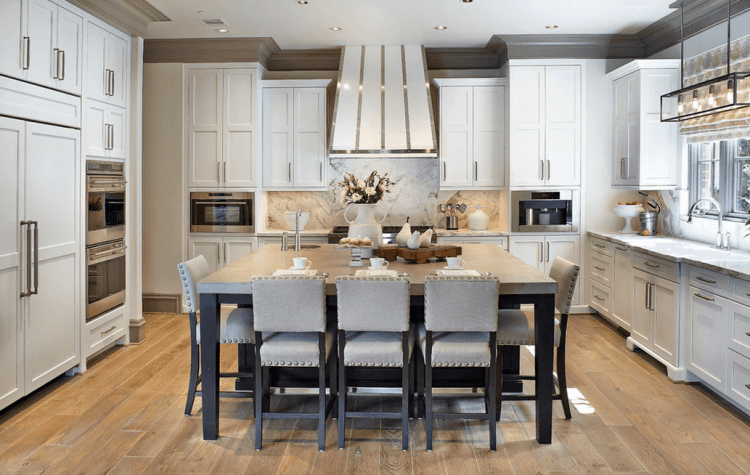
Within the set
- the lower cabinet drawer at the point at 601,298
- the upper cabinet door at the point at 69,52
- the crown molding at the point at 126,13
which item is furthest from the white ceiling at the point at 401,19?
→ the lower cabinet drawer at the point at 601,298

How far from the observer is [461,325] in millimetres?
2973

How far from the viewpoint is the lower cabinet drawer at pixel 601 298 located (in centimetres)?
562

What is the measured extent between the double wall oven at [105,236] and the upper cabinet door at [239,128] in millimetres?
1409

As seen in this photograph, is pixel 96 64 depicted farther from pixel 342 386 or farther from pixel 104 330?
pixel 342 386

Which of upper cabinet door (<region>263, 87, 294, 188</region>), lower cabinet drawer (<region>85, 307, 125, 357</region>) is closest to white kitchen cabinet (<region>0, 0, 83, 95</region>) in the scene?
lower cabinet drawer (<region>85, 307, 125, 357</region>)

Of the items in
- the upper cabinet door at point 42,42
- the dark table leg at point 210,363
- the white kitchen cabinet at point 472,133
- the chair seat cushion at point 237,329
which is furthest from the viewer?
the white kitchen cabinet at point 472,133

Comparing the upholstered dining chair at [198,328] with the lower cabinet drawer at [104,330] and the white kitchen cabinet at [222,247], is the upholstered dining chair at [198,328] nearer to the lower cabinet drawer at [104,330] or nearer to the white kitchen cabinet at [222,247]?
the lower cabinet drawer at [104,330]

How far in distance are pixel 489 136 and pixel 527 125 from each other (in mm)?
416

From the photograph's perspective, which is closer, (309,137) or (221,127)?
(221,127)

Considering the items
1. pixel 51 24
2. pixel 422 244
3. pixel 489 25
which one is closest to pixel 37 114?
pixel 51 24

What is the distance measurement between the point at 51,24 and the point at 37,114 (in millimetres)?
645

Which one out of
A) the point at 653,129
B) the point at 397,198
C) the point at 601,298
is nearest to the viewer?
the point at 653,129

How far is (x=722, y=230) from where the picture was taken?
15.5 feet

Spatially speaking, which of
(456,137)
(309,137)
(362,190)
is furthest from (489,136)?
(362,190)
